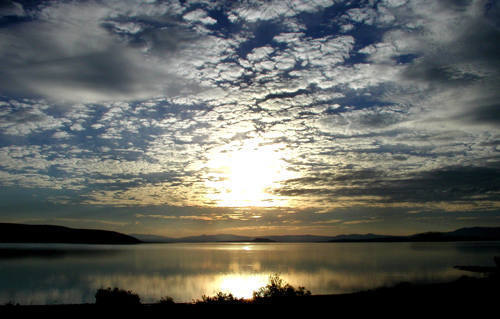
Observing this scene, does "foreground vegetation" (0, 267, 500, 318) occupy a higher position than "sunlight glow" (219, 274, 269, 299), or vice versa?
"foreground vegetation" (0, 267, 500, 318)

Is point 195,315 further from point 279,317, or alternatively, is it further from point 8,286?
point 8,286

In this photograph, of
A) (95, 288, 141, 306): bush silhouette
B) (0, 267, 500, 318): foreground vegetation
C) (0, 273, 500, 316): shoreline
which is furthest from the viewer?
(95, 288, 141, 306): bush silhouette

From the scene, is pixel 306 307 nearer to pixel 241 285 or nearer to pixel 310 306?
pixel 310 306

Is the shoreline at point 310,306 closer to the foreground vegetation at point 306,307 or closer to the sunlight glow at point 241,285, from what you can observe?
the foreground vegetation at point 306,307

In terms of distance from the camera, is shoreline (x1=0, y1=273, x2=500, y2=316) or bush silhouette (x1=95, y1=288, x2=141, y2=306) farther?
bush silhouette (x1=95, y1=288, x2=141, y2=306)

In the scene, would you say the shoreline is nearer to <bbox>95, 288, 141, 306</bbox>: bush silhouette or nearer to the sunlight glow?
<bbox>95, 288, 141, 306</bbox>: bush silhouette

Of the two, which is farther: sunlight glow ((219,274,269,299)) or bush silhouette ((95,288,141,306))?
sunlight glow ((219,274,269,299))

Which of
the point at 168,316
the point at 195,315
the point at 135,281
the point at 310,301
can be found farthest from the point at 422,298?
the point at 135,281

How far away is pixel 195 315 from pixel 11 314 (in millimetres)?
7654

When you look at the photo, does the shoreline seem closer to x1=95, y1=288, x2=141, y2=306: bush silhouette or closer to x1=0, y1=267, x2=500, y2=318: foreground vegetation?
x1=0, y1=267, x2=500, y2=318: foreground vegetation

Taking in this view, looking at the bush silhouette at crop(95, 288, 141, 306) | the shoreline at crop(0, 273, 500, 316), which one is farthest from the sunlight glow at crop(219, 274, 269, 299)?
the shoreline at crop(0, 273, 500, 316)

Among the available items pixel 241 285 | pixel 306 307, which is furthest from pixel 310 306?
pixel 241 285

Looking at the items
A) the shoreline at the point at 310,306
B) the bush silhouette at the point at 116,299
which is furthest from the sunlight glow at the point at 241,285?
the shoreline at the point at 310,306

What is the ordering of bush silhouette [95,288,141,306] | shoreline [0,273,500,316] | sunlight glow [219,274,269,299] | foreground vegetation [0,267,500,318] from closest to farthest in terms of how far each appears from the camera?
foreground vegetation [0,267,500,318] < shoreline [0,273,500,316] < bush silhouette [95,288,141,306] < sunlight glow [219,274,269,299]
